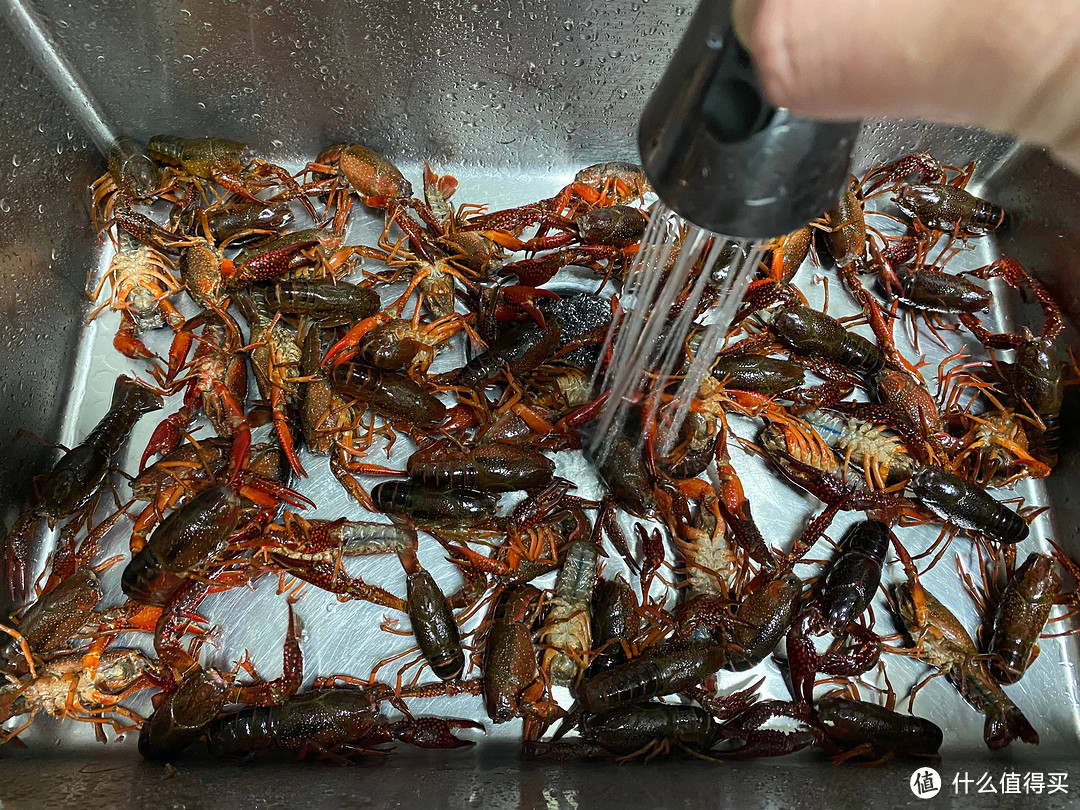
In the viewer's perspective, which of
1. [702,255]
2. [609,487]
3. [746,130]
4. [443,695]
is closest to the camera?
[746,130]

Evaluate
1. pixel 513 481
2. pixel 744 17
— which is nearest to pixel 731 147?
pixel 744 17

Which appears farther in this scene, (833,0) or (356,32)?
(356,32)

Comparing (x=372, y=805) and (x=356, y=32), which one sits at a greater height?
(x=356, y=32)

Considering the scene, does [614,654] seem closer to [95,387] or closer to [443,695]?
[443,695]

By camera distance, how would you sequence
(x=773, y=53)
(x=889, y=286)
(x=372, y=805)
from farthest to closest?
(x=889, y=286) → (x=372, y=805) → (x=773, y=53)

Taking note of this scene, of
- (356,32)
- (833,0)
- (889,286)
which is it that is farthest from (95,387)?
(889,286)

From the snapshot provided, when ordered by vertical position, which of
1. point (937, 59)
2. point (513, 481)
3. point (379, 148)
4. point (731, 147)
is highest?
point (379, 148)

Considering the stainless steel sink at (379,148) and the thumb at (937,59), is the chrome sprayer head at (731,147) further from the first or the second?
the stainless steel sink at (379,148)

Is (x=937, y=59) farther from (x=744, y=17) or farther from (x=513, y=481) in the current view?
(x=513, y=481)
